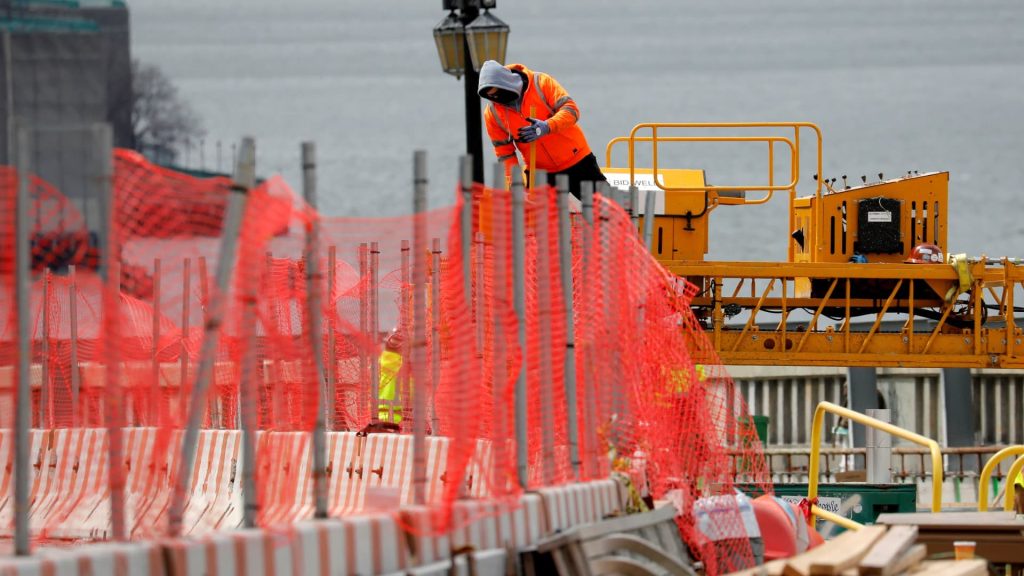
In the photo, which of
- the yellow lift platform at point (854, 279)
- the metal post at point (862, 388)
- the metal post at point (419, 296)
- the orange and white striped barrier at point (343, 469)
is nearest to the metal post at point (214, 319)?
the metal post at point (419, 296)

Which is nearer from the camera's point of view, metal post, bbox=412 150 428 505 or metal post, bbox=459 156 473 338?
metal post, bbox=412 150 428 505

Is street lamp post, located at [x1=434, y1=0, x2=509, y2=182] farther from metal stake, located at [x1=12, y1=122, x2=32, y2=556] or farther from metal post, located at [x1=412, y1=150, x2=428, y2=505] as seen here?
metal stake, located at [x1=12, y1=122, x2=32, y2=556]

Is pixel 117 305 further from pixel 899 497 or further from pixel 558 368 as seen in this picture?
pixel 899 497

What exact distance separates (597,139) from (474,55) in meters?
143

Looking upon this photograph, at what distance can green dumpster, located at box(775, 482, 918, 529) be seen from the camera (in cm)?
1523

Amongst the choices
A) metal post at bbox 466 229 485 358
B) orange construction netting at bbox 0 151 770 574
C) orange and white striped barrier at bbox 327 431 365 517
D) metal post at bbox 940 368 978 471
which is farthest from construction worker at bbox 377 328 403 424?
metal post at bbox 940 368 978 471

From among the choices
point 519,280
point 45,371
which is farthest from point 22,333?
point 45,371

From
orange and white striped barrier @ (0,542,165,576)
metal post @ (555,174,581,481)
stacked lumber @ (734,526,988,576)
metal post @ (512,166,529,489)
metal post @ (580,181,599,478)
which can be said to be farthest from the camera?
metal post @ (580,181,599,478)

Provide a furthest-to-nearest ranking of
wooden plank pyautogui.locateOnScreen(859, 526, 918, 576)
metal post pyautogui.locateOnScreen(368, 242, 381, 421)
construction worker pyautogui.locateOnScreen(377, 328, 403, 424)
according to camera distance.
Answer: construction worker pyautogui.locateOnScreen(377, 328, 403, 424)
metal post pyautogui.locateOnScreen(368, 242, 381, 421)
wooden plank pyautogui.locateOnScreen(859, 526, 918, 576)

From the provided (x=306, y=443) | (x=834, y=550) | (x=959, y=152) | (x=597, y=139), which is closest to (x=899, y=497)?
(x=306, y=443)

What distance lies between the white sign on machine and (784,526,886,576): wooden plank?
31.2 ft

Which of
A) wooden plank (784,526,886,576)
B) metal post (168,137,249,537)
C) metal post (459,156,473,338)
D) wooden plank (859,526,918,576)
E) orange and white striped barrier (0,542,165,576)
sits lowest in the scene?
wooden plank (859,526,918,576)

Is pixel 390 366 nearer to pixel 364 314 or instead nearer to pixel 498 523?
pixel 364 314

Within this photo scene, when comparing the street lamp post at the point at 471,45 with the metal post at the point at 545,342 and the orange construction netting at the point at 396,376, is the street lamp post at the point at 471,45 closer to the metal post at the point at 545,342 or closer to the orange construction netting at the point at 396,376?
the orange construction netting at the point at 396,376
